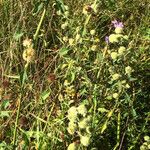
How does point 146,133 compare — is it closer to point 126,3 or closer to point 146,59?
point 146,59

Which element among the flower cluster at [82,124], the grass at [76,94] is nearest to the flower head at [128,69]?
the grass at [76,94]

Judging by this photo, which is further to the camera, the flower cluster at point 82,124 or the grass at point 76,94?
the grass at point 76,94

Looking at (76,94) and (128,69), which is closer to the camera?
(128,69)

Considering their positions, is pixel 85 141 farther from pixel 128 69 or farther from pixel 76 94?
pixel 76 94

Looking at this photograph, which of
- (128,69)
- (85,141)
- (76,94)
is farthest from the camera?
(76,94)

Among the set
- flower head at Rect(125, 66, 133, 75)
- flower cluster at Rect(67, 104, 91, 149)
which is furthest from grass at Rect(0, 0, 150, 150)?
flower cluster at Rect(67, 104, 91, 149)

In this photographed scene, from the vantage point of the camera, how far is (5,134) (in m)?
2.32

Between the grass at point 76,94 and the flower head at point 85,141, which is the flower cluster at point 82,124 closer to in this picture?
the flower head at point 85,141

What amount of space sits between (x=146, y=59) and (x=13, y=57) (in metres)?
0.90

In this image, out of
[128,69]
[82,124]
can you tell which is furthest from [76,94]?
[82,124]

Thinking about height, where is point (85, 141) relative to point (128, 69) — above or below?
below

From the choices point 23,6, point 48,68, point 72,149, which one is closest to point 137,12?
point 23,6

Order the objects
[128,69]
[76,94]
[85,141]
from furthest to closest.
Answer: [76,94]
[128,69]
[85,141]

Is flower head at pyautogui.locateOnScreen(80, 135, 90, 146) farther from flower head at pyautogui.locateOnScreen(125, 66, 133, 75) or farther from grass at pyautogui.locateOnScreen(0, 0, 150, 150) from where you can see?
flower head at pyautogui.locateOnScreen(125, 66, 133, 75)
